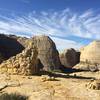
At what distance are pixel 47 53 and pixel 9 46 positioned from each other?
15.8 ft

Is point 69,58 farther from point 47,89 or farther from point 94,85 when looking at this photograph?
point 94,85

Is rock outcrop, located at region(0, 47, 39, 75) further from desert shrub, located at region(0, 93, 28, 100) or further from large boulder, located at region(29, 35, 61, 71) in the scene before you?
large boulder, located at region(29, 35, 61, 71)

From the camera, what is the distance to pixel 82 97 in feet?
42.8

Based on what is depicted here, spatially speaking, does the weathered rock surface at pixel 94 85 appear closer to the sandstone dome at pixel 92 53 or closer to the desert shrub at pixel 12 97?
the desert shrub at pixel 12 97

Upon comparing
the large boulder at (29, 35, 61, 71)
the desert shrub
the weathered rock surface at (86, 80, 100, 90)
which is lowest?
the desert shrub

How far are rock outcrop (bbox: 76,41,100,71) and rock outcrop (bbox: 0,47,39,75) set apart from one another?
93.2 ft

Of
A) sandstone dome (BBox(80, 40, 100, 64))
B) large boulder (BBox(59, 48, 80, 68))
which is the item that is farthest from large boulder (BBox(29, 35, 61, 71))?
sandstone dome (BBox(80, 40, 100, 64))

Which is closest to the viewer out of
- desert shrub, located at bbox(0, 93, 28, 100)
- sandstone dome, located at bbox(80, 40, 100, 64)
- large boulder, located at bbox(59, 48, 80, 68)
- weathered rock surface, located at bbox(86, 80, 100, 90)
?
desert shrub, located at bbox(0, 93, 28, 100)

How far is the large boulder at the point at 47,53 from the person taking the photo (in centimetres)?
3825

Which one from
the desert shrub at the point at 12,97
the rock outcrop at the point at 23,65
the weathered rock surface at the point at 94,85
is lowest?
the desert shrub at the point at 12,97

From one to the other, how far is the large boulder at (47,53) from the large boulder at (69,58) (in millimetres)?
8345

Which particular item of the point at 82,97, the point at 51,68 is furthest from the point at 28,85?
the point at 51,68

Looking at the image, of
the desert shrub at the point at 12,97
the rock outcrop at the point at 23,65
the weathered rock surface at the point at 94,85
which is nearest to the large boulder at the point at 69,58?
the rock outcrop at the point at 23,65

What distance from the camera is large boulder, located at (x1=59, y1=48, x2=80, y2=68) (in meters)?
48.2
